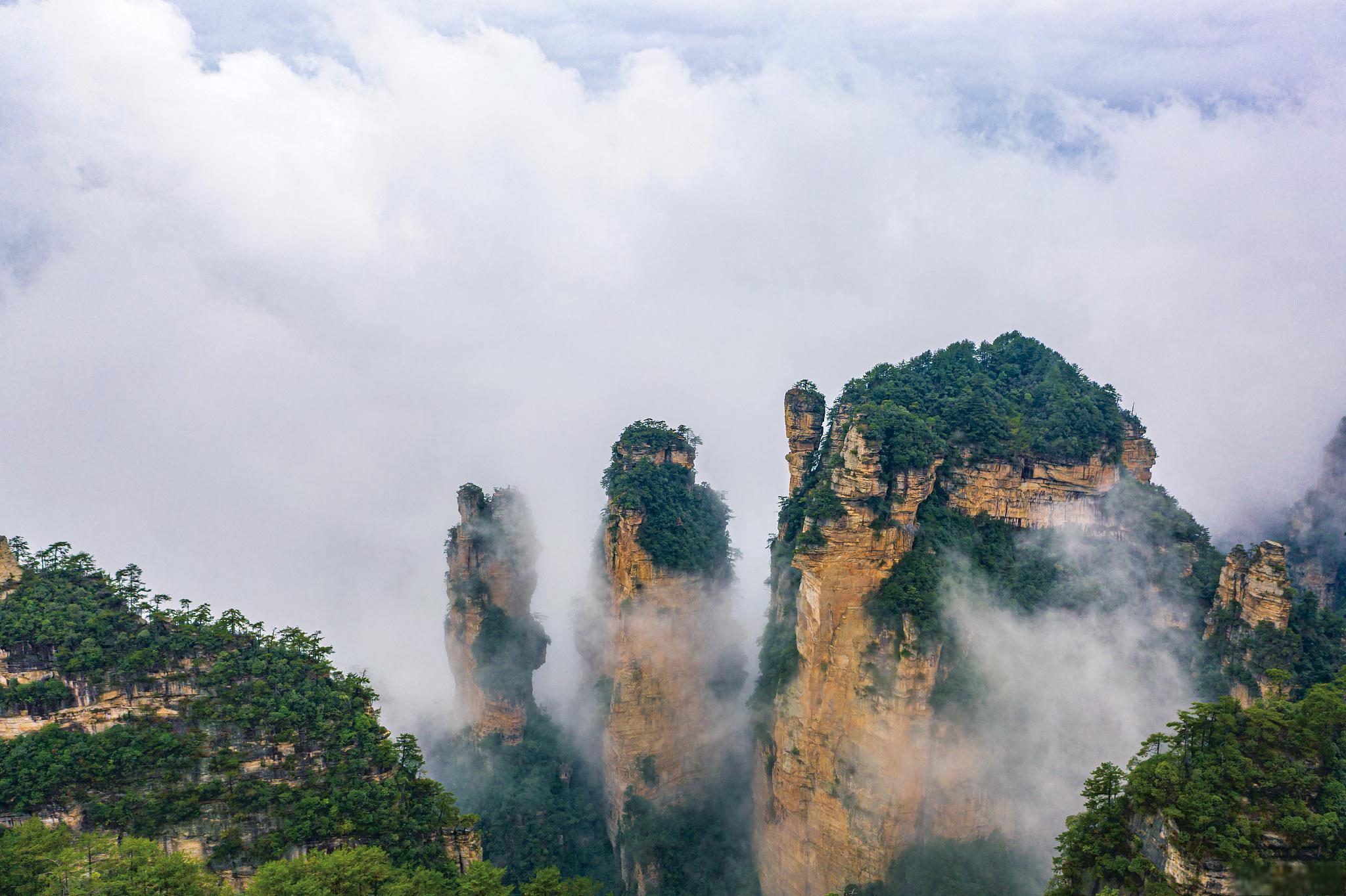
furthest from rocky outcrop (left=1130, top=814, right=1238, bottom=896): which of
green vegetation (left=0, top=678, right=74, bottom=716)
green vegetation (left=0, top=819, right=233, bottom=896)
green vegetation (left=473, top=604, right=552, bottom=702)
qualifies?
green vegetation (left=473, top=604, right=552, bottom=702)

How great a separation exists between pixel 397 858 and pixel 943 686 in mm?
25793

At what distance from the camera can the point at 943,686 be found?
3841cm

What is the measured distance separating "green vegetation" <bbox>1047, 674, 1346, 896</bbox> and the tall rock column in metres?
26.4

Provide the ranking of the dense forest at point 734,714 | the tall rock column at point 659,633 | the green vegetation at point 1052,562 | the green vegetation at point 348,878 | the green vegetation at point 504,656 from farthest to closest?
1. the green vegetation at point 504,656
2. the tall rock column at point 659,633
3. the green vegetation at point 1052,562
4. the green vegetation at point 348,878
5. the dense forest at point 734,714

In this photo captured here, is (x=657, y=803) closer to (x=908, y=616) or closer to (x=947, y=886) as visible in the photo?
(x=947, y=886)

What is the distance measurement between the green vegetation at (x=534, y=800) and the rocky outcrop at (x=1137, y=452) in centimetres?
4067

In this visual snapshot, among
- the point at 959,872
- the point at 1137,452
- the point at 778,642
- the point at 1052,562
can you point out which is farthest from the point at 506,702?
the point at 1137,452

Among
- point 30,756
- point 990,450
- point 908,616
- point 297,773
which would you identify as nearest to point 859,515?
point 908,616

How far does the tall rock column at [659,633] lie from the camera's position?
4947 centimetres

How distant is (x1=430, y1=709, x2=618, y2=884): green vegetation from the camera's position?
52.8 m

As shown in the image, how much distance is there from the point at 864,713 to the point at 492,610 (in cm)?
3030

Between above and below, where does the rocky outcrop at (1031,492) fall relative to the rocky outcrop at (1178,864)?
above

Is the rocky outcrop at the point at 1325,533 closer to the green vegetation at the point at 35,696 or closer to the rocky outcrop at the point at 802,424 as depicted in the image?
the rocky outcrop at the point at 802,424

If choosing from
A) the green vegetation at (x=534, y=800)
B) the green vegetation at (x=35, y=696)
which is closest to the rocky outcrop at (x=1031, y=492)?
the green vegetation at (x=534, y=800)
